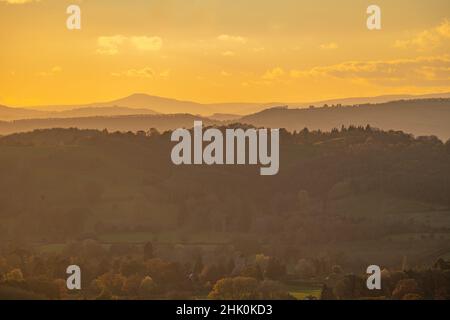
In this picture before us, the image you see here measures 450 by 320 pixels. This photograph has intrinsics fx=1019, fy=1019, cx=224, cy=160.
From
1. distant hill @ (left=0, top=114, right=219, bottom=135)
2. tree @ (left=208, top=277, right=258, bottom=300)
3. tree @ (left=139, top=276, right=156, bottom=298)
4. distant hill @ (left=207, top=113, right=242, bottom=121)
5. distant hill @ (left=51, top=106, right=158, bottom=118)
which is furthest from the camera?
distant hill @ (left=0, top=114, right=219, bottom=135)

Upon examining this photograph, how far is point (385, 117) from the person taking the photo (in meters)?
70.0

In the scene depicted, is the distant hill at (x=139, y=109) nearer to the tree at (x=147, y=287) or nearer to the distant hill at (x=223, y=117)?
the distant hill at (x=223, y=117)

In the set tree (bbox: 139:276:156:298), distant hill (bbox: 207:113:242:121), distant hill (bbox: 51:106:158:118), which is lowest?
tree (bbox: 139:276:156:298)

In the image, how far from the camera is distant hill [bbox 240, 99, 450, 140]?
6838 cm

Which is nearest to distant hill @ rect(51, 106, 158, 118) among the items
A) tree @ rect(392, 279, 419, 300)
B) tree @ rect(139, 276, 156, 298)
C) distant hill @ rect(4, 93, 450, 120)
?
distant hill @ rect(4, 93, 450, 120)

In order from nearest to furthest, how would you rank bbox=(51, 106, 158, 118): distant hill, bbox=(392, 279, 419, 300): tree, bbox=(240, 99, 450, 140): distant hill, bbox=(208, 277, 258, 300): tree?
1. bbox=(208, 277, 258, 300): tree
2. bbox=(392, 279, 419, 300): tree
3. bbox=(51, 106, 158, 118): distant hill
4. bbox=(240, 99, 450, 140): distant hill

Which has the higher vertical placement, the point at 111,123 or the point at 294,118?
the point at 294,118

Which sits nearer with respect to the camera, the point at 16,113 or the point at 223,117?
the point at 223,117

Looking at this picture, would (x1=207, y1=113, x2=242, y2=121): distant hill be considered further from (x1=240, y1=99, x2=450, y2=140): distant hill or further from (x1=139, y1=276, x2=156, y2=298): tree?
(x1=139, y1=276, x2=156, y2=298): tree

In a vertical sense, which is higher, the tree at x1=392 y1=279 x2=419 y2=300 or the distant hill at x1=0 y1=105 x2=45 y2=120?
the distant hill at x1=0 y1=105 x2=45 y2=120

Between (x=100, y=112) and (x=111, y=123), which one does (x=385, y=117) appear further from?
(x=100, y=112)

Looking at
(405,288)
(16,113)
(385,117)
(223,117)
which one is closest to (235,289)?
(405,288)
